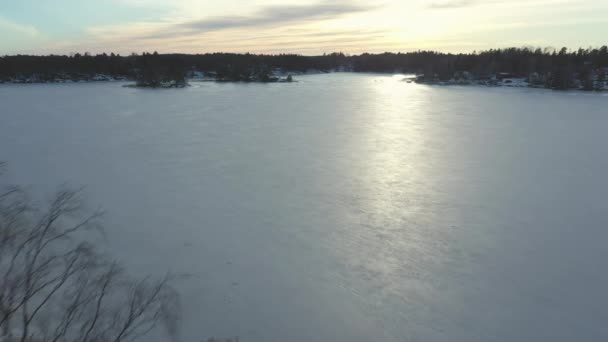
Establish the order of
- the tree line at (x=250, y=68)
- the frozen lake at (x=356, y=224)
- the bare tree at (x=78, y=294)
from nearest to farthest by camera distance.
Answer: the bare tree at (x=78, y=294) < the frozen lake at (x=356, y=224) < the tree line at (x=250, y=68)

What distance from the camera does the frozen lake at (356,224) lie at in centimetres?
470

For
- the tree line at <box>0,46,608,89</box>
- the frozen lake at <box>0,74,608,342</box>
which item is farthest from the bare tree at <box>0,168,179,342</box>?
the tree line at <box>0,46,608,89</box>

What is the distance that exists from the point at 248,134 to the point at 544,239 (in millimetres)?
11736

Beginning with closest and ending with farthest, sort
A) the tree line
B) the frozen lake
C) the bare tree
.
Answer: the bare tree → the frozen lake → the tree line

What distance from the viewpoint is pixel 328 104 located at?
26781mm

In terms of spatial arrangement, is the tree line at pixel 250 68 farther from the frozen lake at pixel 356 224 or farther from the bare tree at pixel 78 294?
the bare tree at pixel 78 294

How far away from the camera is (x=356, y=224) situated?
23.3 ft

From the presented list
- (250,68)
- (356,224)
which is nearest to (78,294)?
(356,224)

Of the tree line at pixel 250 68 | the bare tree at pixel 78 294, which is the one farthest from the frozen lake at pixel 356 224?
the tree line at pixel 250 68

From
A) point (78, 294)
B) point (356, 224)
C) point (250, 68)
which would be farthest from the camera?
point (250, 68)

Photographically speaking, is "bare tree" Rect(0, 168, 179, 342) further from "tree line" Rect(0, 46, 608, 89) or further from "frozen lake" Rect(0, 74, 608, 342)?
"tree line" Rect(0, 46, 608, 89)

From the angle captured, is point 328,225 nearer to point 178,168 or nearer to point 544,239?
point 544,239

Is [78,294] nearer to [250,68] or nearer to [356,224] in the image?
[356,224]

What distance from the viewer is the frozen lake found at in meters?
4.70
